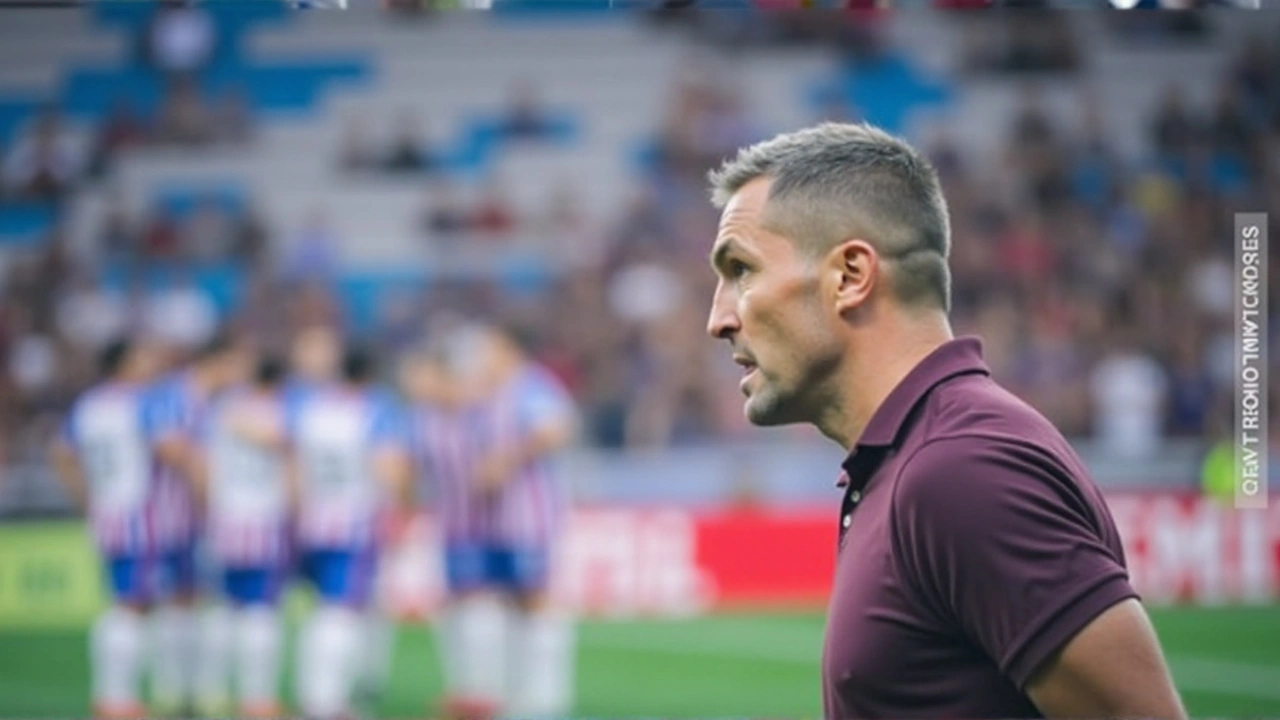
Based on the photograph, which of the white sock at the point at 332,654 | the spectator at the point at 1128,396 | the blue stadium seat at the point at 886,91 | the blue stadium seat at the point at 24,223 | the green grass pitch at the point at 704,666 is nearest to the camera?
the white sock at the point at 332,654

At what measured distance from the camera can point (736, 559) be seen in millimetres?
9516

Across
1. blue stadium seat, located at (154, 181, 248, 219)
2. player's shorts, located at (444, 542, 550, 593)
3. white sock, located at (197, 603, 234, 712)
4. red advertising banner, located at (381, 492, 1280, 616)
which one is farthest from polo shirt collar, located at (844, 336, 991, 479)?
blue stadium seat, located at (154, 181, 248, 219)

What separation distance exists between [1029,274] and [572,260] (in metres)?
3.00

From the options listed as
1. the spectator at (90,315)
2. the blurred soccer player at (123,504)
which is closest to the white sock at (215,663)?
the blurred soccer player at (123,504)

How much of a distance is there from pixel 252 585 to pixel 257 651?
30 cm

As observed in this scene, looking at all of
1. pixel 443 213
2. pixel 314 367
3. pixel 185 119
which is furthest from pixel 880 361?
pixel 185 119

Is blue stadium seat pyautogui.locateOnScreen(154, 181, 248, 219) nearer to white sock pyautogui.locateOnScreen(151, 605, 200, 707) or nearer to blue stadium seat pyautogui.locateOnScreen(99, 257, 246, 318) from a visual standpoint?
blue stadium seat pyautogui.locateOnScreen(99, 257, 246, 318)

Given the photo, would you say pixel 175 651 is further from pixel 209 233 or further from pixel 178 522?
pixel 209 233

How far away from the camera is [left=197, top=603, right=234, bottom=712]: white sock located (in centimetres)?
746

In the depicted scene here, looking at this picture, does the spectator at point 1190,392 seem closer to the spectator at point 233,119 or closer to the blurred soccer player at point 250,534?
the blurred soccer player at point 250,534

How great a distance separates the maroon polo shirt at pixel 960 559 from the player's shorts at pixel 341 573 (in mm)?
5847

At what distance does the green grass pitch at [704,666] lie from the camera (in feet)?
25.3

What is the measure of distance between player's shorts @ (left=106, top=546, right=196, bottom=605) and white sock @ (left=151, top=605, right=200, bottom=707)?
0.29ft

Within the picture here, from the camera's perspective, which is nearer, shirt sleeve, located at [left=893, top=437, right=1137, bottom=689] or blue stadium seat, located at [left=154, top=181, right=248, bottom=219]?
shirt sleeve, located at [left=893, top=437, right=1137, bottom=689]
